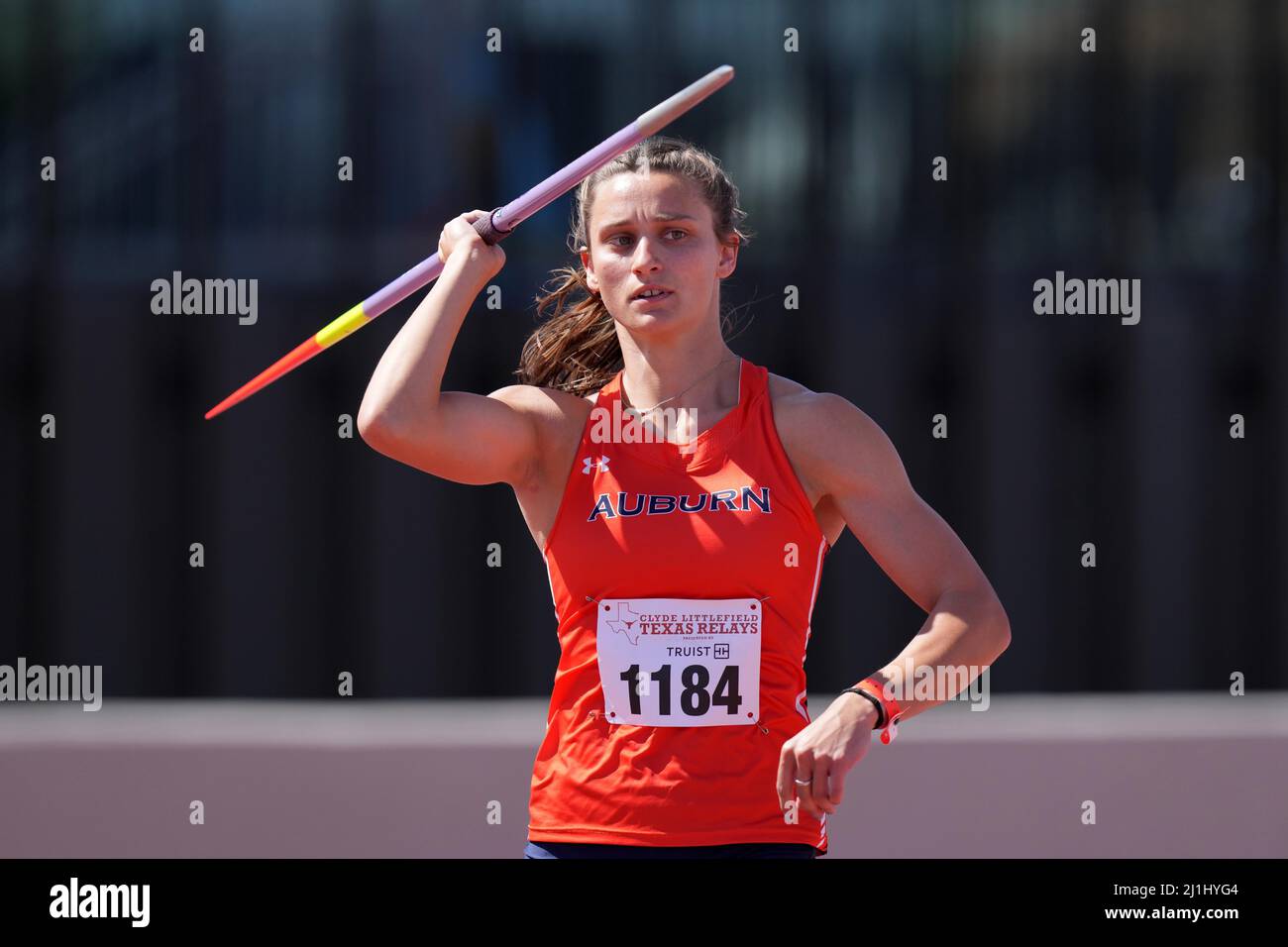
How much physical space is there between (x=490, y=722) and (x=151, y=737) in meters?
0.98

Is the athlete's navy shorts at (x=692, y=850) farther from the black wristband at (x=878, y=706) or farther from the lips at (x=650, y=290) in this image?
the lips at (x=650, y=290)

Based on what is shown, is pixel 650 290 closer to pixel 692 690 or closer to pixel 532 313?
pixel 692 690

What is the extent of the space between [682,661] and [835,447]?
35cm

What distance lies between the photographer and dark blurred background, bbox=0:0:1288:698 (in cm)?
448

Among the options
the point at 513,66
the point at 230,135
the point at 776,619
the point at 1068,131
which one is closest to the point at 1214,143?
the point at 1068,131

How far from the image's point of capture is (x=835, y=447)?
2.00 meters

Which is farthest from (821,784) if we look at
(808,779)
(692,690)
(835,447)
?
(835,447)

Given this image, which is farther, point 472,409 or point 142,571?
point 142,571

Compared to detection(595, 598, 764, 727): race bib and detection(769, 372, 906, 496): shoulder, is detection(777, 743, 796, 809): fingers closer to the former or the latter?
detection(595, 598, 764, 727): race bib

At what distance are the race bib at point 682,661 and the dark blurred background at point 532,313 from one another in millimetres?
2561

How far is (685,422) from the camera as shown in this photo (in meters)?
2.06

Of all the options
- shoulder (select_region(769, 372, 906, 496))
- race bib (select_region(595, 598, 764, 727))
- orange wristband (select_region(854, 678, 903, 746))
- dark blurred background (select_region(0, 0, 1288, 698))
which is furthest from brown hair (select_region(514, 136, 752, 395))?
dark blurred background (select_region(0, 0, 1288, 698))
